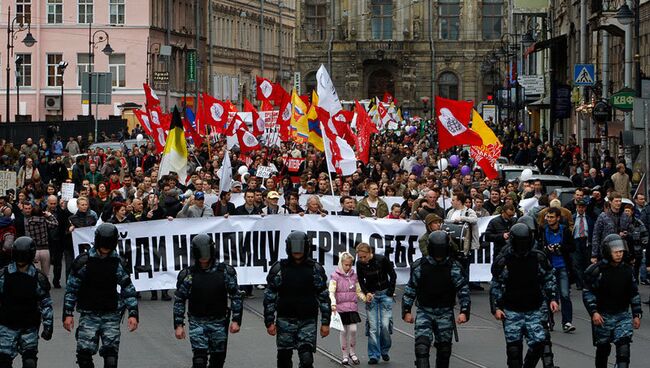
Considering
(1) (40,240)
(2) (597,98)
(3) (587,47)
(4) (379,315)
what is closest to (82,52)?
(3) (587,47)

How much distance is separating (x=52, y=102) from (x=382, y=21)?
44141 millimetres

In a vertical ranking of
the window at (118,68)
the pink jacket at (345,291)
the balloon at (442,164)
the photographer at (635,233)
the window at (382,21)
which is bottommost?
the pink jacket at (345,291)

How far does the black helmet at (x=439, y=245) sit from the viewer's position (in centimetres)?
1451

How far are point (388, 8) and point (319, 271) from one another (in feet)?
347

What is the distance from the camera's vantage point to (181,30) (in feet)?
293

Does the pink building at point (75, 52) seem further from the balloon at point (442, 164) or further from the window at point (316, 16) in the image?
the balloon at point (442, 164)

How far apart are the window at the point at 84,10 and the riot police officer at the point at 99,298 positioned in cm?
6875

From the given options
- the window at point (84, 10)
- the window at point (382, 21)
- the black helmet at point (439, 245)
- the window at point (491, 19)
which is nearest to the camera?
the black helmet at point (439, 245)

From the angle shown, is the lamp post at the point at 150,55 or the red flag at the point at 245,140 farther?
the lamp post at the point at 150,55

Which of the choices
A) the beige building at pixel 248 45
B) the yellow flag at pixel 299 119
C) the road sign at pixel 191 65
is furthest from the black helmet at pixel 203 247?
the beige building at pixel 248 45

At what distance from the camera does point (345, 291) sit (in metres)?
16.6

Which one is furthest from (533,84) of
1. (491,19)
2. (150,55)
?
(491,19)

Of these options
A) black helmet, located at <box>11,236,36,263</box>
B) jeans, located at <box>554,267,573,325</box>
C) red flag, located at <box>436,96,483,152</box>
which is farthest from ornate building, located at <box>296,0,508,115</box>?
black helmet, located at <box>11,236,36,263</box>

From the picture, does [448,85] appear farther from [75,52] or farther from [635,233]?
[635,233]
